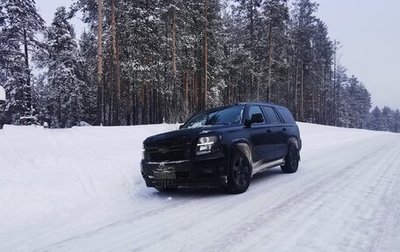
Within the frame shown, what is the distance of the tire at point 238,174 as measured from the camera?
7.36m

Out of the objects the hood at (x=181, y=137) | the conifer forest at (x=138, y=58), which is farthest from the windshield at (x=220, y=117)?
the conifer forest at (x=138, y=58)

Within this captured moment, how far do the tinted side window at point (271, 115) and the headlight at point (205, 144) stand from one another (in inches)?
109

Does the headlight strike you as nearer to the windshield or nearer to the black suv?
the black suv

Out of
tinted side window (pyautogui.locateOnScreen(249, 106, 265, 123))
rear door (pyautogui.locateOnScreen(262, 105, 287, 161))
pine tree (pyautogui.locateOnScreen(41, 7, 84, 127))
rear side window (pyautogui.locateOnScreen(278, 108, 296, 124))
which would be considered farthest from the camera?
pine tree (pyautogui.locateOnScreen(41, 7, 84, 127))

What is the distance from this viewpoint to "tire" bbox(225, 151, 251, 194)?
24.2 ft

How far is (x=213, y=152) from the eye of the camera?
718 cm

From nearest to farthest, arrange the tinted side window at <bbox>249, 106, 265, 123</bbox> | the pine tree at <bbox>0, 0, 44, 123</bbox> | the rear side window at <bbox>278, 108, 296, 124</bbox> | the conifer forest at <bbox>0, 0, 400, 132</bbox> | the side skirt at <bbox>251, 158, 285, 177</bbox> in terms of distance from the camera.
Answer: the side skirt at <bbox>251, 158, 285, 177</bbox>, the tinted side window at <bbox>249, 106, 265, 123</bbox>, the rear side window at <bbox>278, 108, 296, 124</bbox>, the conifer forest at <bbox>0, 0, 400, 132</bbox>, the pine tree at <bbox>0, 0, 44, 123</bbox>

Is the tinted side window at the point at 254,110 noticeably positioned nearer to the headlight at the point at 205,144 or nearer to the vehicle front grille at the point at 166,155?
the headlight at the point at 205,144

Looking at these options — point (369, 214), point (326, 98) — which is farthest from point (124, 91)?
point (326, 98)

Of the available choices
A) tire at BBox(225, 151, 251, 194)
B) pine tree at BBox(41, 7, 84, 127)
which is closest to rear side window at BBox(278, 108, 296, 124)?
tire at BBox(225, 151, 251, 194)

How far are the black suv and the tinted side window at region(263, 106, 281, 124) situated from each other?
65 centimetres

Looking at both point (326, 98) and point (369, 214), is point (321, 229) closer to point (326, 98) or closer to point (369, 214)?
point (369, 214)

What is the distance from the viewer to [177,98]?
27.5 meters

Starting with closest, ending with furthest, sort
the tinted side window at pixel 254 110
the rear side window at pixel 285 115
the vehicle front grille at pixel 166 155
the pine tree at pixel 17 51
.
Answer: the vehicle front grille at pixel 166 155, the tinted side window at pixel 254 110, the rear side window at pixel 285 115, the pine tree at pixel 17 51
